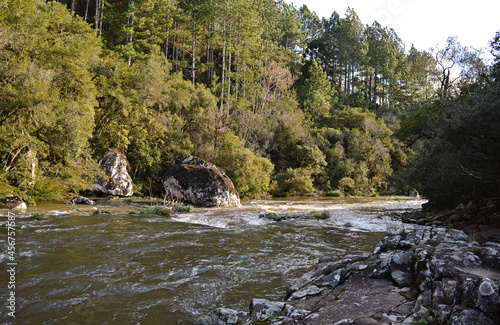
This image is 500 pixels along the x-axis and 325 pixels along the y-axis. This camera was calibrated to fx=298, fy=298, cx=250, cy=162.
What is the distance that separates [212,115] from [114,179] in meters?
10.7

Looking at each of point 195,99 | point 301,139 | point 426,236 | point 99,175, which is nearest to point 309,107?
point 301,139

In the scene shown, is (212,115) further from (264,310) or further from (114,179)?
(264,310)

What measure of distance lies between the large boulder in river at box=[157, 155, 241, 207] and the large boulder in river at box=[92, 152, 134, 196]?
223 centimetres

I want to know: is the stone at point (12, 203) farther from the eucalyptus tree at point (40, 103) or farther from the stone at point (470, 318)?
the stone at point (470, 318)

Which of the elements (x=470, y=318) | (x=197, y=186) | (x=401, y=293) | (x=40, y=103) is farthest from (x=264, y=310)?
(x=40, y=103)

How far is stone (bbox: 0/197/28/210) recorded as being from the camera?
12.2 meters

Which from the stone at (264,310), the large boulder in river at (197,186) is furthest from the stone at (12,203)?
the stone at (264,310)

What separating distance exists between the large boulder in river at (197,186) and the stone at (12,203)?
6.59m

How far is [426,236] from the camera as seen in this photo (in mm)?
5695

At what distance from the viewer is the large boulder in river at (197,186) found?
16875mm

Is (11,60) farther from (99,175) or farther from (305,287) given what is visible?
(305,287)

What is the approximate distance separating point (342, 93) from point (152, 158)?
148 feet

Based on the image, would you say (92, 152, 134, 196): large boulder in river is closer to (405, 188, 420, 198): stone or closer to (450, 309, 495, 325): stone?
(450, 309, 495, 325): stone

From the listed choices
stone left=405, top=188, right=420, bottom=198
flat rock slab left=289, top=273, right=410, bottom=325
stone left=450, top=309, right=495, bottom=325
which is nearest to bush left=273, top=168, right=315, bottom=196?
stone left=405, top=188, right=420, bottom=198
